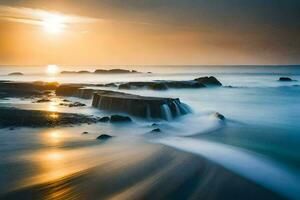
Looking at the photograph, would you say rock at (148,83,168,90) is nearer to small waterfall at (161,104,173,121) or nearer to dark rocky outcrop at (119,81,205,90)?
dark rocky outcrop at (119,81,205,90)

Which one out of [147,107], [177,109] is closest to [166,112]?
[147,107]

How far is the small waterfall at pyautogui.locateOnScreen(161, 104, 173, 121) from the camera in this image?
2103cm

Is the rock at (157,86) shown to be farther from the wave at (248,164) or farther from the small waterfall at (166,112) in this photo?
the wave at (248,164)

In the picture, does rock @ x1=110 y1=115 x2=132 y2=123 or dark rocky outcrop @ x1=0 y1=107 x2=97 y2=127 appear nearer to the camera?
dark rocky outcrop @ x1=0 y1=107 x2=97 y2=127

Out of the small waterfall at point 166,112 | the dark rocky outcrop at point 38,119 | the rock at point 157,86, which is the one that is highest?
the rock at point 157,86

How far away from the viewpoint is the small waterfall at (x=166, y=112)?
21.0m

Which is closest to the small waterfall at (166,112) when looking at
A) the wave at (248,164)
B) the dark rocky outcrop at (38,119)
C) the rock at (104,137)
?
the dark rocky outcrop at (38,119)

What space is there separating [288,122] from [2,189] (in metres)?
18.5

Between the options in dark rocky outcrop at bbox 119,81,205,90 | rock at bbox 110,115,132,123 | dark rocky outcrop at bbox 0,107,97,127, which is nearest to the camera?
dark rocky outcrop at bbox 0,107,97,127

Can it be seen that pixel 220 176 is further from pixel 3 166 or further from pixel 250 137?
pixel 250 137

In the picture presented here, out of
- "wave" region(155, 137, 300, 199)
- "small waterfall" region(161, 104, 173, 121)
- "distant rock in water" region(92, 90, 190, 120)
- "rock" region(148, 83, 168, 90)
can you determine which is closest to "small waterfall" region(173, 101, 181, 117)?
"distant rock in water" region(92, 90, 190, 120)

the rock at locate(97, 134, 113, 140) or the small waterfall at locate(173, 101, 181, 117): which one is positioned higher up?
the small waterfall at locate(173, 101, 181, 117)

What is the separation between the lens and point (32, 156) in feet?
38.7

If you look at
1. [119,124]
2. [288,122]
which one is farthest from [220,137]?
[288,122]
